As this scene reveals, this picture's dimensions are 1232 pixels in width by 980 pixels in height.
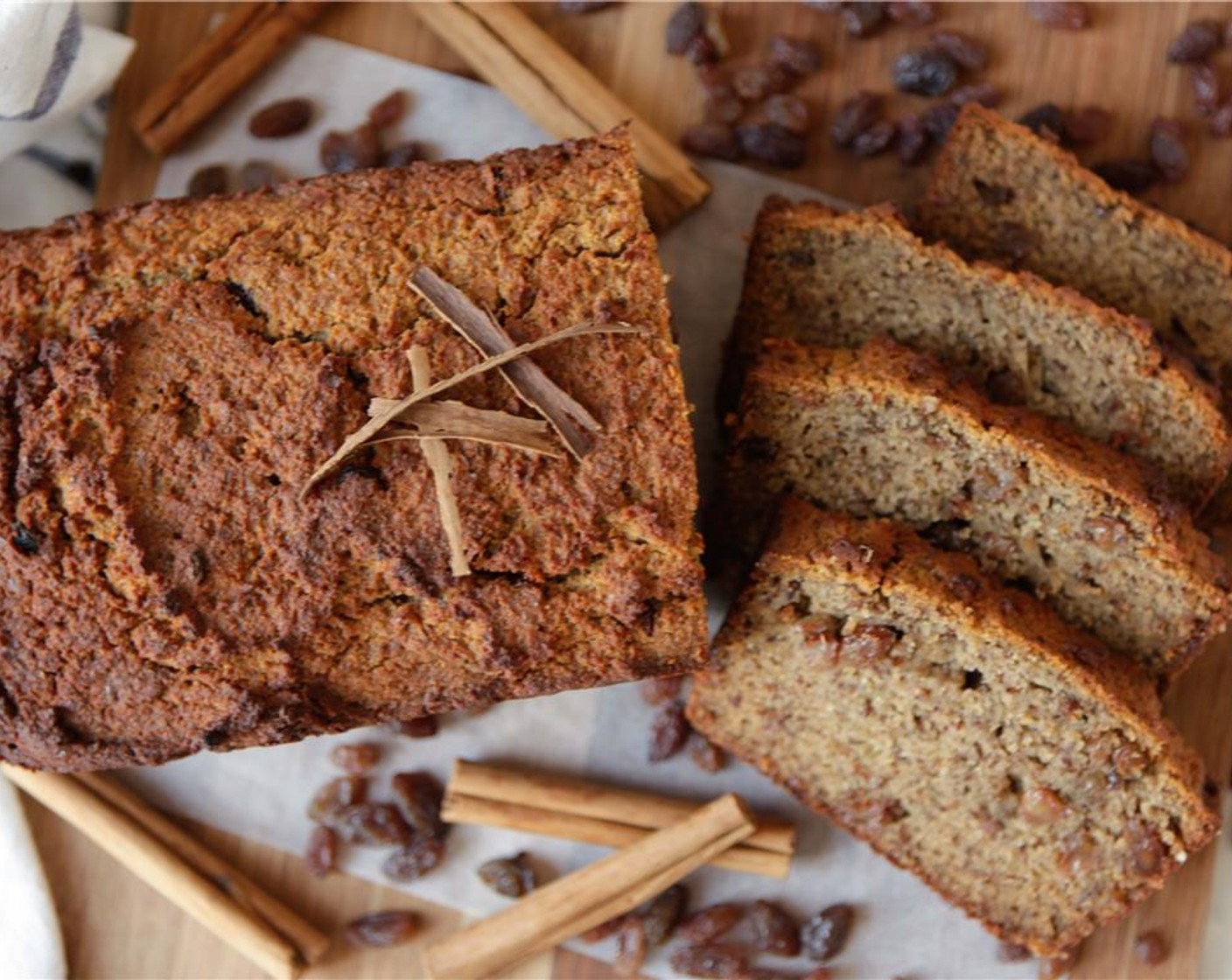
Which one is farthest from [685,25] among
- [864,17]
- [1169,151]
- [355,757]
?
[355,757]

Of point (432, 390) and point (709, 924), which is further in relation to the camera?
point (709, 924)

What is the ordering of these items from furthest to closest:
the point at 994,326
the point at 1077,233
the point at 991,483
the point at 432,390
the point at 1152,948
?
the point at 1152,948, the point at 1077,233, the point at 994,326, the point at 991,483, the point at 432,390

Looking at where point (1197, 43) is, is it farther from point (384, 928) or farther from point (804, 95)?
point (384, 928)

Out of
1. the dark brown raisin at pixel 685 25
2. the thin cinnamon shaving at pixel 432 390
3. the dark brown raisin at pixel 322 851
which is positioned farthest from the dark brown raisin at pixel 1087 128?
the dark brown raisin at pixel 322 851

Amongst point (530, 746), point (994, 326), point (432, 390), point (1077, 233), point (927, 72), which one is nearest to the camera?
point (432, 390)

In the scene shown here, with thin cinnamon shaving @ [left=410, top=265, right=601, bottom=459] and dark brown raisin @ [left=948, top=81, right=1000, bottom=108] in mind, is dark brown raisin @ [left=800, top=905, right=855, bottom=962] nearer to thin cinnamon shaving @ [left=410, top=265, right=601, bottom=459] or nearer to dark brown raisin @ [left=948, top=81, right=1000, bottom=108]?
thin cinnamon shaving @ [left=410, top=265, right=601, bottom=459]

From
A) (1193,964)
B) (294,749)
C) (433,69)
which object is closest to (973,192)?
(433,69)

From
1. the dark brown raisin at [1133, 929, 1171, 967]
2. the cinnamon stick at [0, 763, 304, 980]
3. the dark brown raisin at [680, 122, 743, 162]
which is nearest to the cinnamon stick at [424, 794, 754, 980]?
the cinnamon stick at [0, 763, 304, 980]

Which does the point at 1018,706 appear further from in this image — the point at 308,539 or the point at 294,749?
the point at 294,749
